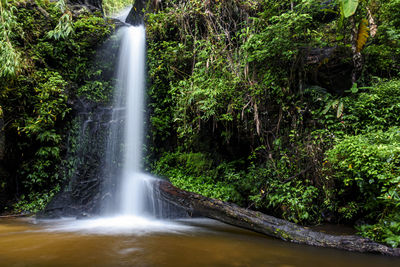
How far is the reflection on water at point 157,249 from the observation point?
2619mm

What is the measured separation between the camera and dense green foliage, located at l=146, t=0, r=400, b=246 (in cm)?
409

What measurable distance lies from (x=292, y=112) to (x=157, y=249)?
4187mm

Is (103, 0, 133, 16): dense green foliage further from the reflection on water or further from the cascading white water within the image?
the reflection on water

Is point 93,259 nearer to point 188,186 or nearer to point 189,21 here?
point 188,186

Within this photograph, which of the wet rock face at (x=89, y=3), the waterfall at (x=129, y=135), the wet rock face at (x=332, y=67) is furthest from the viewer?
the wet rock face at (x=89, y=3)

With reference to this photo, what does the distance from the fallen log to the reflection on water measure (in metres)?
0.12

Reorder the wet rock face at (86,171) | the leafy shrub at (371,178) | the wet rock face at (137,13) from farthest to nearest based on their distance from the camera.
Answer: the wet rock face at (137,13) < the wet rock face at (86,171) < the leafy shrub at (371,178)

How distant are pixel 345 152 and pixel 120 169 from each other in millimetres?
5796

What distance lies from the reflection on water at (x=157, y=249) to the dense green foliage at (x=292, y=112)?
1122mm

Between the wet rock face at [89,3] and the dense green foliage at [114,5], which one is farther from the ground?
the dense green foliage at [114,5]

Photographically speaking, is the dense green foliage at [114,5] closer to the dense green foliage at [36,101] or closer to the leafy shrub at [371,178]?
the dense green foliage at [36,101]

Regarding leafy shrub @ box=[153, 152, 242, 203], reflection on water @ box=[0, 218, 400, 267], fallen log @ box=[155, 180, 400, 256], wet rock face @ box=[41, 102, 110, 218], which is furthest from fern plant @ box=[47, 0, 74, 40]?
fallen log @ box=[155, 180, 400, 256]

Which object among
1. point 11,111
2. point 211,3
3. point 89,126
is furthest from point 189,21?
point 11,111

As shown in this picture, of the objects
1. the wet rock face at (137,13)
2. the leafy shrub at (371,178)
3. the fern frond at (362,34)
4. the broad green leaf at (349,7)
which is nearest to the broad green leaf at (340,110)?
the leafy shrub at (371,178)
